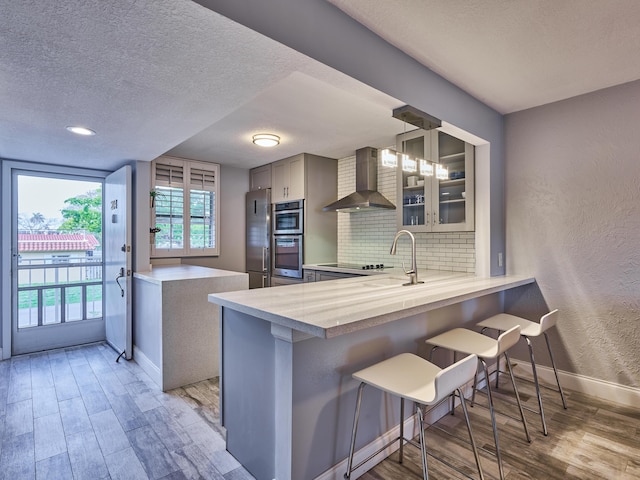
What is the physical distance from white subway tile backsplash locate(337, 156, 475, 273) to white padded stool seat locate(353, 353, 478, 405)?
2.01m

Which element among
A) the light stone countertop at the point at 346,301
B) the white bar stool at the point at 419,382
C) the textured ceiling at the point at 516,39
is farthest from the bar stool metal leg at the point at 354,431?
the textured ceiling at the point at 516,39

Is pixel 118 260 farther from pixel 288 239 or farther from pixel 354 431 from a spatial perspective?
pixel 354 431

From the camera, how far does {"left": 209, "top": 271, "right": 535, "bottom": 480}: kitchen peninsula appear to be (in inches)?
60.3

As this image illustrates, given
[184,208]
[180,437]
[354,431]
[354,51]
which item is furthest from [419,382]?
[184,208]

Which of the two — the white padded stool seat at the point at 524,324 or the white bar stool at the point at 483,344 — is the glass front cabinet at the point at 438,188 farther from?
the white bar stool at the point at 483,344

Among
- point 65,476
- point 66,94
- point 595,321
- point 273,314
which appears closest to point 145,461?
point 65,476

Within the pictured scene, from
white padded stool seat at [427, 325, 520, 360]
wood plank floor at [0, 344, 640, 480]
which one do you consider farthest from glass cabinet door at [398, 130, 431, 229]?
wood plank floor at [0, 344, 640, 480]

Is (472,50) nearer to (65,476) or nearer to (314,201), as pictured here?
(314,201)

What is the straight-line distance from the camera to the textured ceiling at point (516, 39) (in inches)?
67.7

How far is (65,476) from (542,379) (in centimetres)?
361

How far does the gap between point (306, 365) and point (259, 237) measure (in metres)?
3.67

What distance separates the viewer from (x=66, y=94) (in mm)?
1990

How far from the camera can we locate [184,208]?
4.69 metres

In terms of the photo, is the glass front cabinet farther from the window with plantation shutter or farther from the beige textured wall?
the window with plantation shutter
